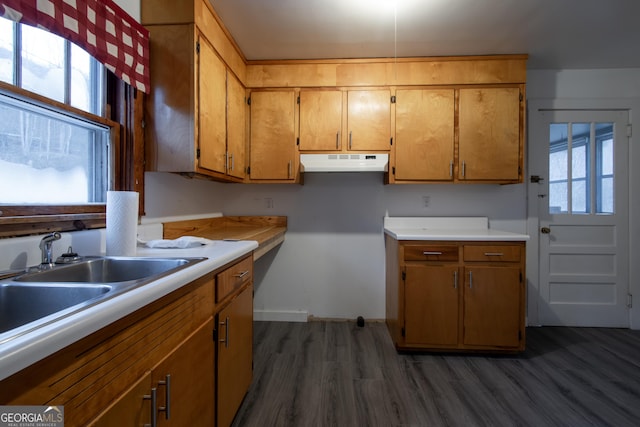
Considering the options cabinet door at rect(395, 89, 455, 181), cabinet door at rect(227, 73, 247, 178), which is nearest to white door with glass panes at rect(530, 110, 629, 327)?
cabinet door at rect(395, 89, 455, 181)

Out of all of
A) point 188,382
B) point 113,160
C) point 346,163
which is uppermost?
point 346,163

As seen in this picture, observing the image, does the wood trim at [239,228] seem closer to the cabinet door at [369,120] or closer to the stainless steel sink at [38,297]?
the cabinet door at [369,120]

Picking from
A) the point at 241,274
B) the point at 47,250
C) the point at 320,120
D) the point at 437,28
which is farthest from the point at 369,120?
the point at 47,250

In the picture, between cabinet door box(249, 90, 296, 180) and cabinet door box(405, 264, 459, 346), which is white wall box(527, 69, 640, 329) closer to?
cabinet door box(405, 264, 459, 346)

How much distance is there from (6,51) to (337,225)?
2281mm

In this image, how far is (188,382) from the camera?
0.97 meters

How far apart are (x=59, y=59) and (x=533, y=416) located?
9.47ft

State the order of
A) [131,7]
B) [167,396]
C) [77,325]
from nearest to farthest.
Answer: [77,325], [167,396], [131,7]

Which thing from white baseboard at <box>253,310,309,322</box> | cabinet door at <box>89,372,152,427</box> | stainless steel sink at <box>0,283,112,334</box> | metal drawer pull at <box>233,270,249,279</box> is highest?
stainless steel sink at <box>0,283,112,334</box>

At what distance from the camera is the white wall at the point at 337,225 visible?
271cm

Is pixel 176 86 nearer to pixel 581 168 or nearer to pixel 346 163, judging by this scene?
pixel 346 163

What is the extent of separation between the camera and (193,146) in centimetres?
161

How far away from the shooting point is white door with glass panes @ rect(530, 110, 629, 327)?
103 inches

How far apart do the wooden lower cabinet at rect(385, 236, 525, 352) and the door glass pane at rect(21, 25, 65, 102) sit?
210cm
